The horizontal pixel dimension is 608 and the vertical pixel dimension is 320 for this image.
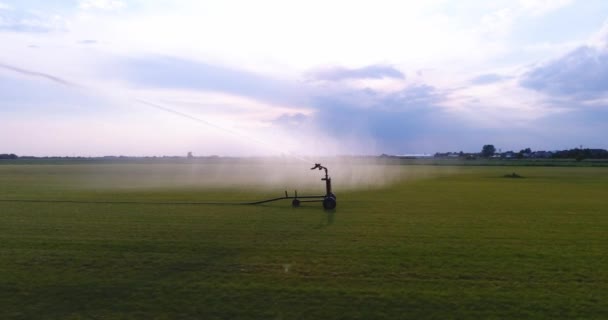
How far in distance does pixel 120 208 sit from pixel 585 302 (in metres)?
17.1

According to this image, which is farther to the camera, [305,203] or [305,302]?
[305,203]

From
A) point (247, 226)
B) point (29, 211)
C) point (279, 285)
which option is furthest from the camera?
point (29, 211)

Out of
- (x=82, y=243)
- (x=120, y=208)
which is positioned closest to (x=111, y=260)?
(x=82, y=243)

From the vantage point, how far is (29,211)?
18281mm

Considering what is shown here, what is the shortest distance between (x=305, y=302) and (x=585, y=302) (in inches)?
169

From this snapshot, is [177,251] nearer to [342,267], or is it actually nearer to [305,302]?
[342,267]

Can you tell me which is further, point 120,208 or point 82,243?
point 120,208

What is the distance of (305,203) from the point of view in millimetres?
22203

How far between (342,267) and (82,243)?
21.6ft

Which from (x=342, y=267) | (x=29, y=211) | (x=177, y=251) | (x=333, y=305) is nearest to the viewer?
(x=333, y=305)

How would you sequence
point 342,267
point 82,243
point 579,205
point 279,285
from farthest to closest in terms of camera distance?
point 579,205, point 82,243, point 342,267, point 279,285

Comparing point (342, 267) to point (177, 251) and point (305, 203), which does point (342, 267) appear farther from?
point (305, 203)

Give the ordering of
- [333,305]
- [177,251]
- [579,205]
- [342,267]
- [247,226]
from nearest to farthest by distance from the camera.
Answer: [333,305] < [342,267] < [177,251] < [247,226] < [579,205]

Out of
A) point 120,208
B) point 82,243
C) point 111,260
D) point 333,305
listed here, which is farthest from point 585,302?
point 120,208
